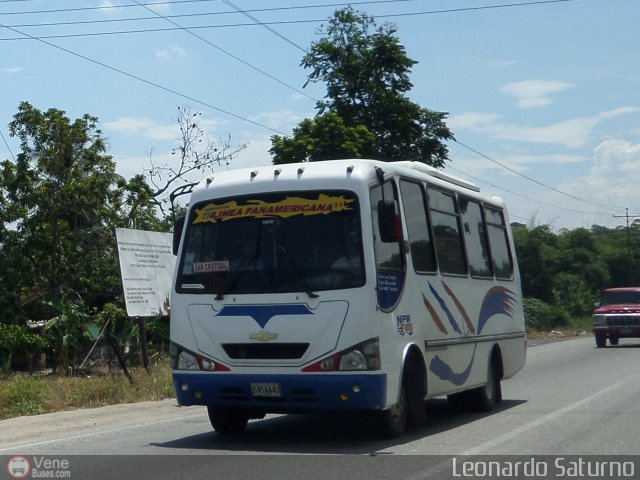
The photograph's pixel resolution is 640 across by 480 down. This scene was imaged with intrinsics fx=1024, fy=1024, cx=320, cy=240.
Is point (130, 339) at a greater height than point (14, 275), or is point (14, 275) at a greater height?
point (14, 275)

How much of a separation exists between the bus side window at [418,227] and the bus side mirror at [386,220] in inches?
37.9

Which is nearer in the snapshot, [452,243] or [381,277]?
[381,277]

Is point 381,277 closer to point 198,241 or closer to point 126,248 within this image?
point 198,241

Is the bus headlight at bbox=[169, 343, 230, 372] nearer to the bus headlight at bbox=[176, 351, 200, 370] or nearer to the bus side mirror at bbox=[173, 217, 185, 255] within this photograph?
the bus headlight at bbox=[176, 351, 200, 370]

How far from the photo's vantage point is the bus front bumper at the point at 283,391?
10.1m

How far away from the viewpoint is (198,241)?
11.3m

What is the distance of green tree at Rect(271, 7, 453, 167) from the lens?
37.5 metres

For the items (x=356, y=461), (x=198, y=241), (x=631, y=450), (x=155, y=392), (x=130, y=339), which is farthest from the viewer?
(x=130, y=339)

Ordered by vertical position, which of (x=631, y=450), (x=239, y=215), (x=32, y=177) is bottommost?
(x=631, y=450)

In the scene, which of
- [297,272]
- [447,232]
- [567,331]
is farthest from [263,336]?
[567,331]

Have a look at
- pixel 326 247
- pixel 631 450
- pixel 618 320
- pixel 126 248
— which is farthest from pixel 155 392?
pixel 618 320

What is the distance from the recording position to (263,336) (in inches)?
413

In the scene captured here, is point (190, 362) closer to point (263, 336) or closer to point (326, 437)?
point (263, 336)

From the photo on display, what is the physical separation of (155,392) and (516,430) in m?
6.86
